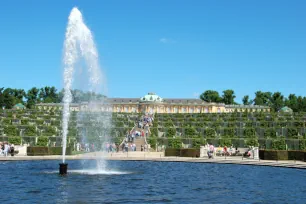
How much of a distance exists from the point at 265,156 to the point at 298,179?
16.0 metres

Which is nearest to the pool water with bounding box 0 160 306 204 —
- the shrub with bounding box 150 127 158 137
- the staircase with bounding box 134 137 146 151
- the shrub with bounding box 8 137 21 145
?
the shrub with bounding box 8 137 21 145

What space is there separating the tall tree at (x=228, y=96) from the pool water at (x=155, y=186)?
162468 millimetres

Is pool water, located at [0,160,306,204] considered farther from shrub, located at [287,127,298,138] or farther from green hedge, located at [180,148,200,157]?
shrub, located at [287,127,298,138]

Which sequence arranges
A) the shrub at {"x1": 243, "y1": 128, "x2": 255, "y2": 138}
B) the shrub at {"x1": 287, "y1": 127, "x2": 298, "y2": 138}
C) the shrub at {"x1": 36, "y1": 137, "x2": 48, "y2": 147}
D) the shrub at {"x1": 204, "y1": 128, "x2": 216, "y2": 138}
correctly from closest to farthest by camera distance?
the shrub at {"x1": 36, "y1": 137, "x2": 48, "y2": 147} → the shrub at {"x1": 287, "y1": 127, "x2": 298, "y2": 138} → the shrub at {"x1": 243, "y1": 128, "x2": 255, "y2": 138} → the shrub at {"x1": 204, "y1": 128, "x2": 216, "y2": 138}

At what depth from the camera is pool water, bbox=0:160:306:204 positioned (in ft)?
67.4

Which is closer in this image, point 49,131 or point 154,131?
point 49,131

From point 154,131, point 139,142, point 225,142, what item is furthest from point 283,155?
point 154,131

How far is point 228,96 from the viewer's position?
193875 millimetres

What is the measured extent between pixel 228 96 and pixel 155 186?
172893 mm

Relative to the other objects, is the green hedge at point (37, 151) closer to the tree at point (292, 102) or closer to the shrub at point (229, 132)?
the shrub at point (229, 132)

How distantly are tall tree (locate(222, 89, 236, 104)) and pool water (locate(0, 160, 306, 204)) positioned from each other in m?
162

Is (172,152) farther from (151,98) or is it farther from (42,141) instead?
(151,98)

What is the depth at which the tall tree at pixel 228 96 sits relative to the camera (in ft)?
634

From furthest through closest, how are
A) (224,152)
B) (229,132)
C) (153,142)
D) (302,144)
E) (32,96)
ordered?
(32,96)
(229,132)
(153,142)
(302,144)
(224,152)
